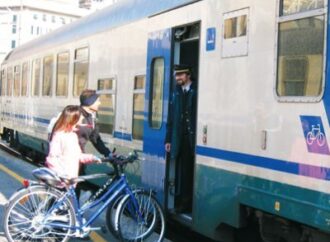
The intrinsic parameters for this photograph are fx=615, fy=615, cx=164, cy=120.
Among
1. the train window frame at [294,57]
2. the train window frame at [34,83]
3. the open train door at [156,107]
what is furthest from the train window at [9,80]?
the train window frame at [294,57]

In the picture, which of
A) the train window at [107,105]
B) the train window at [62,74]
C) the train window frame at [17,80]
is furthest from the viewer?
the train window frame at [17,80]

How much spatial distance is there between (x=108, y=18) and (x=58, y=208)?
15.0 feet

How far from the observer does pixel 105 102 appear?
31.5 feet

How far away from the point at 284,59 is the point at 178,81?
2.02 m

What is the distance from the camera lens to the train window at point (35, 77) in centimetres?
1465

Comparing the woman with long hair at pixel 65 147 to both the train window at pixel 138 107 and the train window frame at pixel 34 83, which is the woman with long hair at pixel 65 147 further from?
the train window frame at pixel 34 83

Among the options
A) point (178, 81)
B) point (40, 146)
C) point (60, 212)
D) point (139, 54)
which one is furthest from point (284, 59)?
point (40, 146)

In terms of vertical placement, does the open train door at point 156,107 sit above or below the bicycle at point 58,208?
above

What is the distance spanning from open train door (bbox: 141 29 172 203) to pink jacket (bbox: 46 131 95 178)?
134 cm

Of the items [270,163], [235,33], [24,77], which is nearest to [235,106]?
[235,33]

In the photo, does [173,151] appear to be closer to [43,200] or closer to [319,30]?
[43,200]

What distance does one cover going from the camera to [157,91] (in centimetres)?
755

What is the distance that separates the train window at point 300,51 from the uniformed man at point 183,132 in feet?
6.20

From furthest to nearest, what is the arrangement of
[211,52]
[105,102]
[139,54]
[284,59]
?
[105,102]
[139,54]
[211,52]
[284,59]
